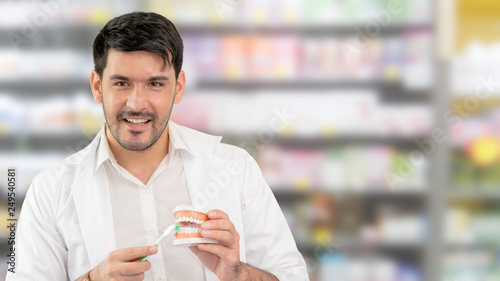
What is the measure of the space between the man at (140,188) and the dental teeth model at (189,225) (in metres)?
0.17

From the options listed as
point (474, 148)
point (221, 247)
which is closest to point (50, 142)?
point (221, 247)

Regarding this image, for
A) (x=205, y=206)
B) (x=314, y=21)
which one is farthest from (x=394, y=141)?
(x=205, y=206)

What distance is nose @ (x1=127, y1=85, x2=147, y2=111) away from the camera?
1.72 metres

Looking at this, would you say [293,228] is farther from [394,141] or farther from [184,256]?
[184,256]

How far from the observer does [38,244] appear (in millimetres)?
1750

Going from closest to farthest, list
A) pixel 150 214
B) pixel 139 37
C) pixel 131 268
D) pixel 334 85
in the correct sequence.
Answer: pixel 131 268 → pixel 139 37 → pixel 150 214 → pixel 334 85

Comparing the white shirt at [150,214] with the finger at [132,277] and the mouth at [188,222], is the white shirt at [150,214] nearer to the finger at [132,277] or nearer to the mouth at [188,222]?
the finger at [132,277]

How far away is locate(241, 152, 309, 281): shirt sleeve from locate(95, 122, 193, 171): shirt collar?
0.85ft

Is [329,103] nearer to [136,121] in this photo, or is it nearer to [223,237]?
[136,121]

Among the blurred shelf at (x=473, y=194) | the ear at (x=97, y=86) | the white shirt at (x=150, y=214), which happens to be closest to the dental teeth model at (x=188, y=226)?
the white shirt at (x=150, y=214)

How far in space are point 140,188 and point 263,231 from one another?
465 millimetres

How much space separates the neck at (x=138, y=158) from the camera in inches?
73.6

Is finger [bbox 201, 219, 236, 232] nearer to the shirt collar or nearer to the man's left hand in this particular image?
the man's left hand


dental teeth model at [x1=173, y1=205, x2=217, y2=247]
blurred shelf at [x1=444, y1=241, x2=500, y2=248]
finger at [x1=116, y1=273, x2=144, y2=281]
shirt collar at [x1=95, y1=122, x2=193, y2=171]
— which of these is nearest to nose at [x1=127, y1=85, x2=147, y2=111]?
shirt collar at [x1=95, y1=122, x2=193, y2=171]
